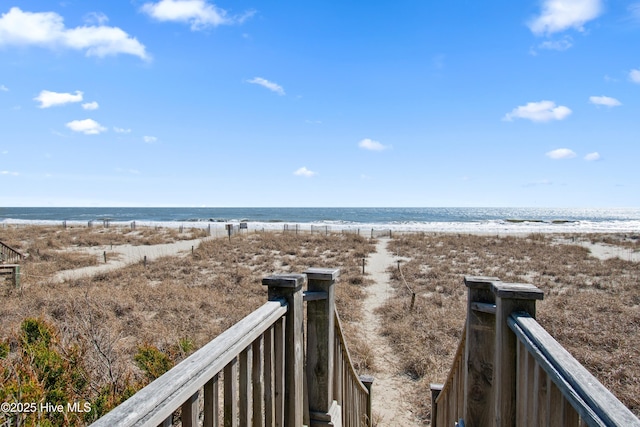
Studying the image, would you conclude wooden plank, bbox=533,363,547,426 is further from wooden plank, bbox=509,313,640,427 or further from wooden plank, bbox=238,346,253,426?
wooden plank, bbox=238,346,253,426

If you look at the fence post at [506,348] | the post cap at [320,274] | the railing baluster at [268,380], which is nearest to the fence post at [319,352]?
the post cap at [320,274]

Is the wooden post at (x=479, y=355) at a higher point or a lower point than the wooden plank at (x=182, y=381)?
lower

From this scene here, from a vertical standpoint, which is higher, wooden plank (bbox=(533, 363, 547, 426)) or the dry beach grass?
wooden plank (bbox=(533, 363, 547, 426))

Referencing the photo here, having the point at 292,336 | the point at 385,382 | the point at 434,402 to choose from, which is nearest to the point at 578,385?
the point at 292,336

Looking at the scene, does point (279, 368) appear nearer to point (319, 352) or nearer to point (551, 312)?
point (319, 352)

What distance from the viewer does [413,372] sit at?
6.28m

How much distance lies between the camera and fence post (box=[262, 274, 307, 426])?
2.41m

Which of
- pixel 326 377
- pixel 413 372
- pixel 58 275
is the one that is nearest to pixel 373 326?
pixel 413 372

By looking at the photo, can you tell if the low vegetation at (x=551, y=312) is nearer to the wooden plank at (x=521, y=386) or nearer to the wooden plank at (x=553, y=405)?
the wooden plank at (x=521, y=386)

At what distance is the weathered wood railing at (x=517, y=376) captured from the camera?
1.17m

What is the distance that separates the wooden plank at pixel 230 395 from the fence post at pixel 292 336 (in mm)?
708

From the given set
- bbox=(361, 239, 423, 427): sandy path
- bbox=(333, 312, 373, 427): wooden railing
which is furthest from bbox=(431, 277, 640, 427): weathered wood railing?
bbox=(361, 239, 423, 427): sandy path

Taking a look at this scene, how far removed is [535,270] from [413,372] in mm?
12132

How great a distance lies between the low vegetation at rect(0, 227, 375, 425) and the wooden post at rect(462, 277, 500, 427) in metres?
2.73
